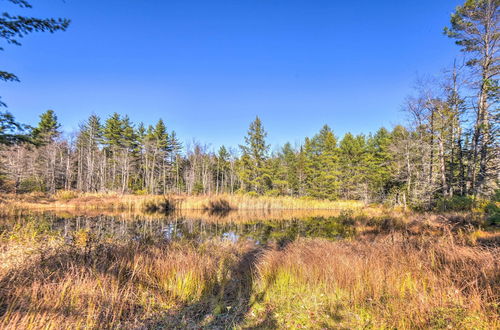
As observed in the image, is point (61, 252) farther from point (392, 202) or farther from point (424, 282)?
point (392, 202)

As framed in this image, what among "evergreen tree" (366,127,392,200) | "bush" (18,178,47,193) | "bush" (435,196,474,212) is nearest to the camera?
"bush" (435,196,474,212)

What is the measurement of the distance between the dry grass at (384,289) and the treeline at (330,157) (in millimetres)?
8773

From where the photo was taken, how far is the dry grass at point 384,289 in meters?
2.89

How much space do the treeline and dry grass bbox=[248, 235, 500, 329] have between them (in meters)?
8.77

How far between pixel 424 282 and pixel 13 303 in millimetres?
5659

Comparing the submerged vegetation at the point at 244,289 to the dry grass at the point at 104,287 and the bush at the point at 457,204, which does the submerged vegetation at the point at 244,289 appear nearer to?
the dry grass at the point at 104,287

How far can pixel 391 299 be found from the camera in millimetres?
3402

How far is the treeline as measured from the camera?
14562 millimetres

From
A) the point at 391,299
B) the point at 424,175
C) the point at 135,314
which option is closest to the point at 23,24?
the point at 135,314

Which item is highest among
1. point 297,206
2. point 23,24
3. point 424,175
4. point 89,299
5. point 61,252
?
point 23,24

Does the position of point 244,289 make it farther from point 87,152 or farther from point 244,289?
point 87,152

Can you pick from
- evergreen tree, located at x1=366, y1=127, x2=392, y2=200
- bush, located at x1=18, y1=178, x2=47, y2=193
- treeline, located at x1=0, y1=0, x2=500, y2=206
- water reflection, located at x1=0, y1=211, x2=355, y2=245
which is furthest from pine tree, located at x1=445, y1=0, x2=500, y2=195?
bush, located at x1=18, y1=178, x2=47, y2=193

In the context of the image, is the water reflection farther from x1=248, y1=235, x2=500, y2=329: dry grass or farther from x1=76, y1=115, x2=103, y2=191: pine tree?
x1=76, y1=115, x2=103, y2=191: pine tree

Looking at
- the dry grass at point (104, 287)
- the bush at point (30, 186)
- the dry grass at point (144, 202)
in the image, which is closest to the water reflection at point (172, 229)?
the dry grass at point (104, 287)
